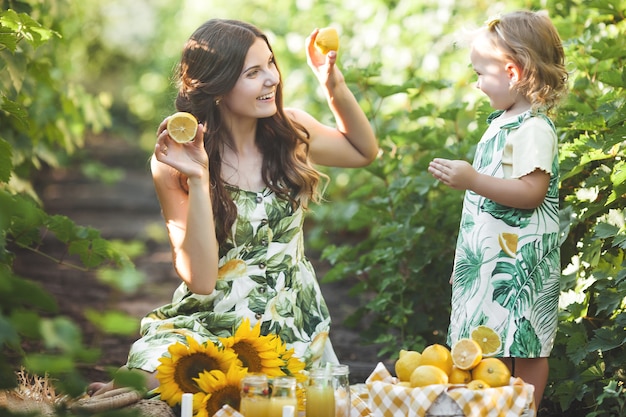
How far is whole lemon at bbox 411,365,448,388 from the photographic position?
2.49 metres

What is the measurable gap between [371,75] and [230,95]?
1164 mm

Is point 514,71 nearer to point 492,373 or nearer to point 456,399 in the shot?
point 492,373

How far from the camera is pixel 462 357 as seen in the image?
8.53 ft

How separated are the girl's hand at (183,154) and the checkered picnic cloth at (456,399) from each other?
3.06 feet

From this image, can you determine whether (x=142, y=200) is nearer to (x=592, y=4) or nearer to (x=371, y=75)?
(x=371, y=75)

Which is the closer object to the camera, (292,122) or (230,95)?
(230,95)

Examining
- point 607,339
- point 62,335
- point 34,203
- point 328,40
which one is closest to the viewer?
point 62,335

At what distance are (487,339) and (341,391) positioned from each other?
0.66m

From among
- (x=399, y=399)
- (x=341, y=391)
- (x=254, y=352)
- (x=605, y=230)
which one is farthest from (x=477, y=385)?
(x=605, y=230)

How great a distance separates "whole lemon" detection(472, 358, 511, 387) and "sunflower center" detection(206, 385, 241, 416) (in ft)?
2.25

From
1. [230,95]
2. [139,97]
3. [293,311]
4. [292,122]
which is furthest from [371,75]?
[139,97]

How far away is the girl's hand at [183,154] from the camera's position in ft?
9.77

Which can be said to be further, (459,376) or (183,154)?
(183,154)

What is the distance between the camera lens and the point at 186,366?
8.98 ft
